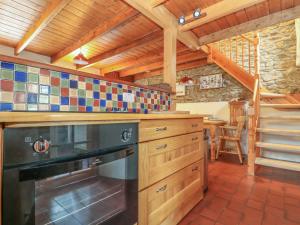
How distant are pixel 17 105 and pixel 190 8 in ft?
7.28

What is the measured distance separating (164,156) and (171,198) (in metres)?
0.34

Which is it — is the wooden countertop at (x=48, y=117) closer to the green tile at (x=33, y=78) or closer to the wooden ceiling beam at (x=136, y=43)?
the green tile at (x=33, y=78)

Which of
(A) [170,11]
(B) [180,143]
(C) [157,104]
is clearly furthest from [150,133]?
(A) [170,11]

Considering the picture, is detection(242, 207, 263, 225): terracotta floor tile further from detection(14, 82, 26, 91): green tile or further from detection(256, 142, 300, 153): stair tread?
detection(14, 82, 26, 91): green tile

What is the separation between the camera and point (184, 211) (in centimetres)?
146

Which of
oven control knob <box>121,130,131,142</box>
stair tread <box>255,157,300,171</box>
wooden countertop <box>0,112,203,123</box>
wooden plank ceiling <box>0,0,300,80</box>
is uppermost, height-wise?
wooden plank ceiling <box>0,0,300,80</box>

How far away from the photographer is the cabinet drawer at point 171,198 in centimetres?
106

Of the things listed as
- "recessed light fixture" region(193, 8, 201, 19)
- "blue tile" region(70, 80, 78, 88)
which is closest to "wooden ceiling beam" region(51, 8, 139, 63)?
"recessed light fixture" region(193, 8, 201, 19)

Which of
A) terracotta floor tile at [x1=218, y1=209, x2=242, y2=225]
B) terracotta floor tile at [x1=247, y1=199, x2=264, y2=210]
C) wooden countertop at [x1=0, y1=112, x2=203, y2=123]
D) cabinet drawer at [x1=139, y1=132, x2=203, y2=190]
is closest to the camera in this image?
wooden countertop at [x1=0, y1=112, x2=203, y2=123]

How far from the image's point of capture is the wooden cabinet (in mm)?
1041

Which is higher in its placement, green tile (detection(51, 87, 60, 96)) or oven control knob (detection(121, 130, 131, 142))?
green tile (detection(51, 87, 60, 96))

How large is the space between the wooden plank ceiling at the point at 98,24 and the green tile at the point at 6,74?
145 centimetres

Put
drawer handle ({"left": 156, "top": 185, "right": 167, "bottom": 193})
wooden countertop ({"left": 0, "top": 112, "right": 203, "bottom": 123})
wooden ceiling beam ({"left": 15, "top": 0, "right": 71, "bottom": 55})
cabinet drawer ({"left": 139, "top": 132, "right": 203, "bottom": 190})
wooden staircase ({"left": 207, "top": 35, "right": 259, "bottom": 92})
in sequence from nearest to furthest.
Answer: wooden countertop ({"left": 0, "top": 112, "right": 203, "bottom": 123}) < cabinet drawer ({"left": 139, "top": 132, "right": 203, "bottom": 190}) < drawer handle ({"left": 156, "top": 185, "right": 167, "bottom": 193}) < wooden ceiling beam ({"left": 15, "top": 0, "right": 71, "bottom": 55}) < wooden staircase ({"left": 207, "top": 35, "right": 259, "bottom": 92})

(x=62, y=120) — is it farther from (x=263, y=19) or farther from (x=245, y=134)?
(x=245, y=134)
